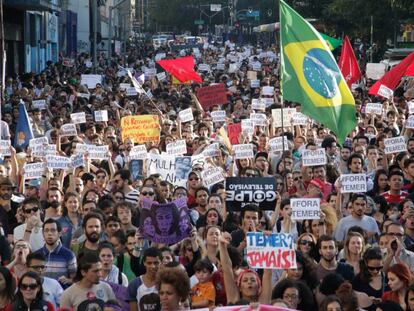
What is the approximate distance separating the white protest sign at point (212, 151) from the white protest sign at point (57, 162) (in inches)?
77.8

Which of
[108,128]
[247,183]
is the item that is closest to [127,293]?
[247,183]

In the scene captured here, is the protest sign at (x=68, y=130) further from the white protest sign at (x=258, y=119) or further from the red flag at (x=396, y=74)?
the red flag at (x=396, y=74)

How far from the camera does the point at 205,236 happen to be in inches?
446

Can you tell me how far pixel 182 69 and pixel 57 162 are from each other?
14596 mm

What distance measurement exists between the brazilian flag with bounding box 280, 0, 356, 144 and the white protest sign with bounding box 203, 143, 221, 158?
2.93 m

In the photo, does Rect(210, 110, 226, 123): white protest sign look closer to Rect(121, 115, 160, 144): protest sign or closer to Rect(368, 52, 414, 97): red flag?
Rect(121, 115, 160, 144): protest sign

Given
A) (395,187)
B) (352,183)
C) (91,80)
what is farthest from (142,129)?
(91,80)

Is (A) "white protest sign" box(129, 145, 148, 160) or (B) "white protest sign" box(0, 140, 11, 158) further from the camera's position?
(A) "white protest sign" box(129, 145, 148, 160)

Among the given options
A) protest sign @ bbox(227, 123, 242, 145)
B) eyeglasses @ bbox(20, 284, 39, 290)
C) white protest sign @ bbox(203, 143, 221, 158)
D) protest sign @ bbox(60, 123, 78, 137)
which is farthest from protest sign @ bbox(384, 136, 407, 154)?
eyeglasses @ bbox(20, 284, 39, 290)

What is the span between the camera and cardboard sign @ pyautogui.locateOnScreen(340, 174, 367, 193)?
13383 millimetres

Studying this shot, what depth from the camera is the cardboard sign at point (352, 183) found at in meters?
13.4

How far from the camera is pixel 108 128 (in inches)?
768

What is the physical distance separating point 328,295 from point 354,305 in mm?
383

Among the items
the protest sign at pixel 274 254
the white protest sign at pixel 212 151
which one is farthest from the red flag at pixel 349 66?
the protest sign at pixel 274 254
